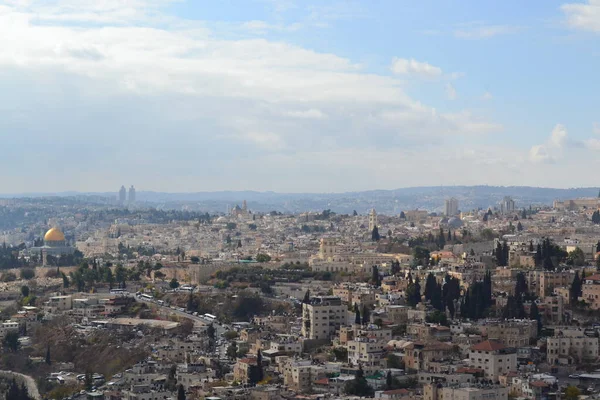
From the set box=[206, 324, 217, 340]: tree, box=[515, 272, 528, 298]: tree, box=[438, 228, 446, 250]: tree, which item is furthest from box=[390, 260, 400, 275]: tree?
box=[438, 228, 446, 250]: tree

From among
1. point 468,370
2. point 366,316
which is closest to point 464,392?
point 468,370

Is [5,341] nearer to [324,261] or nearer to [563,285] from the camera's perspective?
[324,261]

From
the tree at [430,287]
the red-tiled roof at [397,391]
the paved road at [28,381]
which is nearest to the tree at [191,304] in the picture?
the paved road at [28,381]

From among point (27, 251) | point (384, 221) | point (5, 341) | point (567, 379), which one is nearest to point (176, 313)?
point (5, 341)

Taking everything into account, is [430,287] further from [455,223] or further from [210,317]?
[455,223]

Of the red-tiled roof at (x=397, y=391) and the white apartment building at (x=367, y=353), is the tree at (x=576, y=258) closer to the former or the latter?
the white apartment building at (x=367, y=353)
